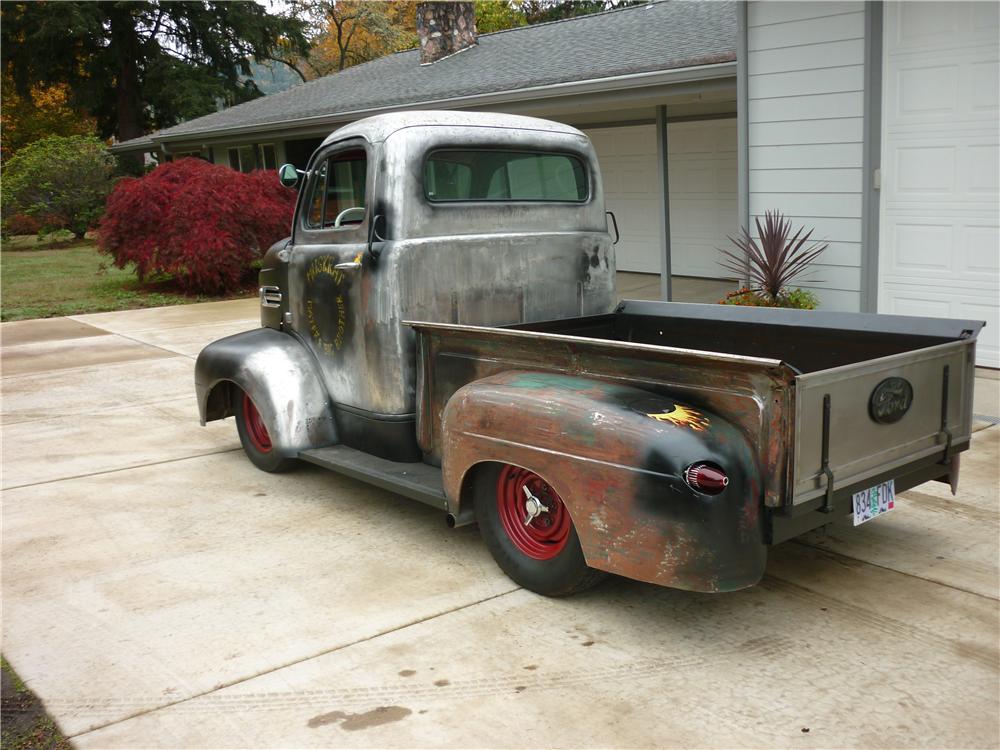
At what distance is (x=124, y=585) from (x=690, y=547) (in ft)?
9.18

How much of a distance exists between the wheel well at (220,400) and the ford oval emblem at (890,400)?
14.0 ft

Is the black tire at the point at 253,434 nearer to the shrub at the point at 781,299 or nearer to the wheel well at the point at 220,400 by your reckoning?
the wheel well at the point at 220,400

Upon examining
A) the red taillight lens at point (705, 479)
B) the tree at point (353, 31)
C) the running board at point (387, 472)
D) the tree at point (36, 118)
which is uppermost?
the tree at point (353, 31)

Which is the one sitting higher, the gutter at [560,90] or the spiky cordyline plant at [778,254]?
the gutter at [560,90]

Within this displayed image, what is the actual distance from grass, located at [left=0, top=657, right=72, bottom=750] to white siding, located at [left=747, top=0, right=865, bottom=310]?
7.10m

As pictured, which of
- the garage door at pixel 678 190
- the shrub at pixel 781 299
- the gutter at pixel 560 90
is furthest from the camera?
the garage door at pixel 678 190

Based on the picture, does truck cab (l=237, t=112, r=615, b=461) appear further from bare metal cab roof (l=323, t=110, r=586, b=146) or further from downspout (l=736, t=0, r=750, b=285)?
downspout (l=736, t=0, r=750, b=285)

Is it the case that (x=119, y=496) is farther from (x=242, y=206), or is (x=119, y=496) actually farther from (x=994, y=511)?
(x=242, y=206)

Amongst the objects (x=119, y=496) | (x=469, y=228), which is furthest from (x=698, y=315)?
(x=119, y=496)

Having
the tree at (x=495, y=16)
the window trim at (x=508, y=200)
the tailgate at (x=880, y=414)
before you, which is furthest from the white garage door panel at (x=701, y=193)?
the tree at (x=495, y=16)

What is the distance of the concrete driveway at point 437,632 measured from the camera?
3205 millimetres

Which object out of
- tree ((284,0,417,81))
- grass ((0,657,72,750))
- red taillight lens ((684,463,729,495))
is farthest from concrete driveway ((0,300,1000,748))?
tree ((284,0,417,81))

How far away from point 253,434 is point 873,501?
402cm

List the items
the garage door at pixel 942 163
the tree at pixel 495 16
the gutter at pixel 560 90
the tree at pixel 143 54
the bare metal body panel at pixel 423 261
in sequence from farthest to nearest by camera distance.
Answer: the tree at pixel 495 16, the tree at pixel 143 54, the gutter at pixel 560 90, the garage door at pixel 942 163, the bare metal body panel at pixel 423 261
